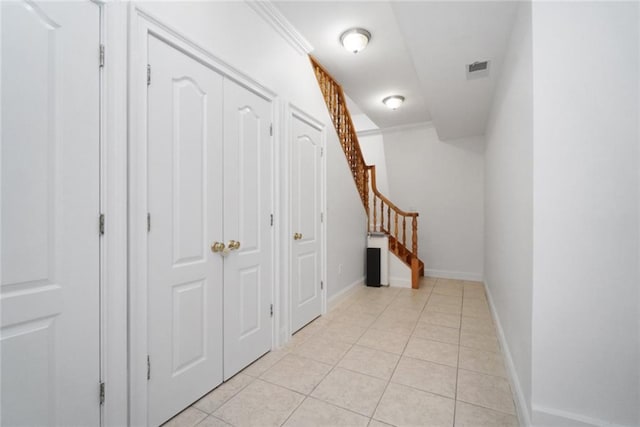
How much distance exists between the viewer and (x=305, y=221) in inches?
117

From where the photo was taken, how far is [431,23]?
2182mm

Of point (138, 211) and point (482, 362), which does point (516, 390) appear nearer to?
point (482, 362)

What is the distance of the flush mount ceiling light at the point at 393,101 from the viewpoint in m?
4.21

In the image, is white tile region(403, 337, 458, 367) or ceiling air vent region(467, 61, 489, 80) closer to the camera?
white tile region(403, 337, 458, 367)

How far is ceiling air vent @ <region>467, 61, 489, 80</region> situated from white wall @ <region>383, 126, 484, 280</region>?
2.41m

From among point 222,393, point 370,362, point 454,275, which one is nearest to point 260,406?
point 222,393

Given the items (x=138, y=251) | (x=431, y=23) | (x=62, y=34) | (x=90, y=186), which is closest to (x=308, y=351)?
(x=138, y=251)

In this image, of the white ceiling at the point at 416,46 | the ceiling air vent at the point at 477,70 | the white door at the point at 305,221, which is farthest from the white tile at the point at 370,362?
the ceiling air vent at the point at 477,70

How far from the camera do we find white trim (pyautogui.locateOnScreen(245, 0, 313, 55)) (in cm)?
227

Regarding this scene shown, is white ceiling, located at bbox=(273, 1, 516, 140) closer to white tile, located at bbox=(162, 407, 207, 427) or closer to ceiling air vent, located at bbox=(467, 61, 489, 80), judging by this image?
ceiling air vent, located at bbox=(467, 61, 489, 80)

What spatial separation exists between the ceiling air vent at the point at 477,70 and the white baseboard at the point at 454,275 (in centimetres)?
347

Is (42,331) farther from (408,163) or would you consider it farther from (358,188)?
(408,163)

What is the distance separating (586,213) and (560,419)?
1005 millimetres

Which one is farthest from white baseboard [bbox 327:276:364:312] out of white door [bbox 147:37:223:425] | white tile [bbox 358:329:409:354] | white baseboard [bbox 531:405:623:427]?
white baseboard [bbox 531:405:623:427]
